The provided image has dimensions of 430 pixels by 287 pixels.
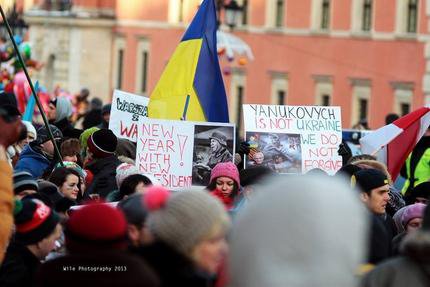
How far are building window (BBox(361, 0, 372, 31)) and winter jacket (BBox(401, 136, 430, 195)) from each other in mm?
27254

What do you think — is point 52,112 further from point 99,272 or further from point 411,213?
point 99,272

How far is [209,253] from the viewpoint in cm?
600

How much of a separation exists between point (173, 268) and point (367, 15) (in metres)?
38.5

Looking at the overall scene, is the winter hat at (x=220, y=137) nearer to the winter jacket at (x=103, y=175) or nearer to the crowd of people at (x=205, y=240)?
the winter jacket at (x=103, y=175)

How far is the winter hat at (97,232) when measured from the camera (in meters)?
6.32

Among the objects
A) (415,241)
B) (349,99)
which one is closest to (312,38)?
(349,99)

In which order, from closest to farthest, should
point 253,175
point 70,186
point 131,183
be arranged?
point 131,183 → point 70,186 → point 253,175

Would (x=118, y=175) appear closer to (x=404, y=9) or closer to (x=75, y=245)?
(x=75, y=245)

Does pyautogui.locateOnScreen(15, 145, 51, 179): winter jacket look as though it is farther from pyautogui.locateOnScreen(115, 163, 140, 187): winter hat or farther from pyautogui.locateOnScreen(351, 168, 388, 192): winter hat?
pyautogui.locateOnScreen(351, 168, 388, 192): winter hat

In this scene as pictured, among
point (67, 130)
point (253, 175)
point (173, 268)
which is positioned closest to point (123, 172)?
point (253, 175)

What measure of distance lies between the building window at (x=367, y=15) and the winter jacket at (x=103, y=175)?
31.4 meters

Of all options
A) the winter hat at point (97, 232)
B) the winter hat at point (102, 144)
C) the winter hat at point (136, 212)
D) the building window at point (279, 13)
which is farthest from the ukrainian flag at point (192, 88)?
the building window at point (279, 13)

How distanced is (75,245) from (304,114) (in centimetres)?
901

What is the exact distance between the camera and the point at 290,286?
533 cm
